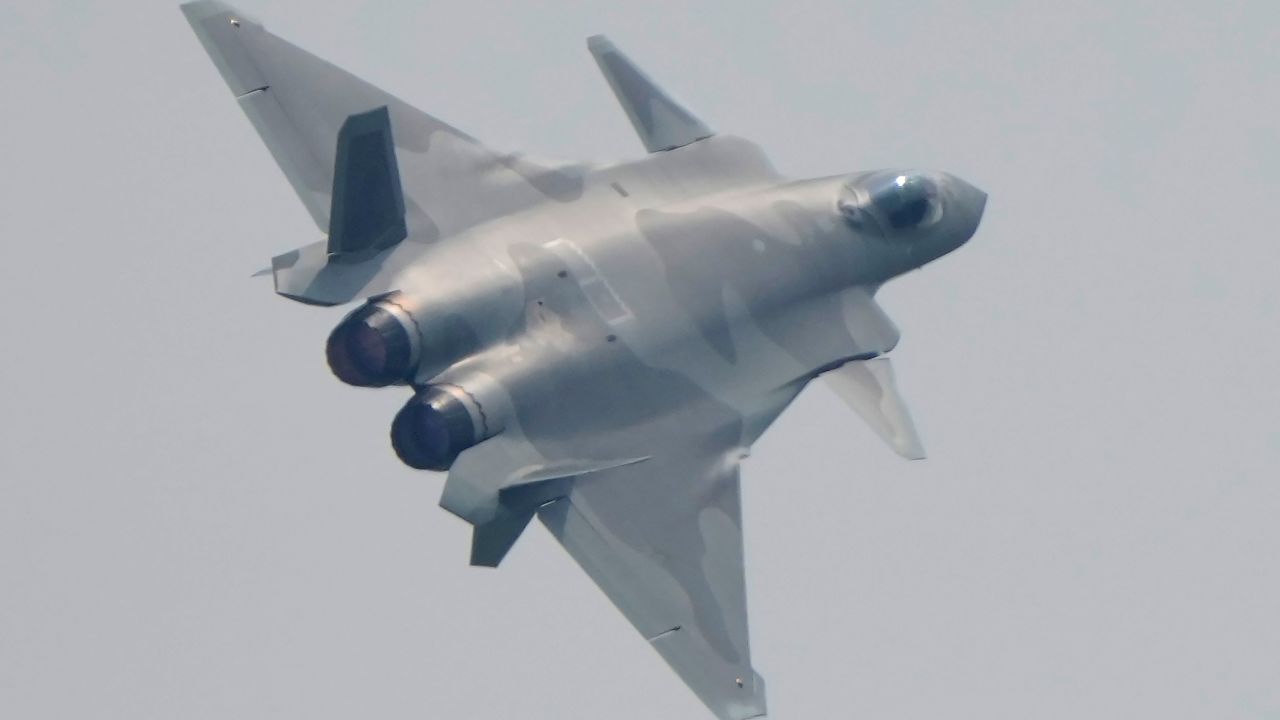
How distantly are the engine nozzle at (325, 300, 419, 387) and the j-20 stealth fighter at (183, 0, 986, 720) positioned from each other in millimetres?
22

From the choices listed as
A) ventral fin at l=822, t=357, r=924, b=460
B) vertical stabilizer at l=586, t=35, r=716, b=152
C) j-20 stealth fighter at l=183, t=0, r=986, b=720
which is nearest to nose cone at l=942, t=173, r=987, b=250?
j-20 stealth fighter at l=183, t=0, r=986, b=720

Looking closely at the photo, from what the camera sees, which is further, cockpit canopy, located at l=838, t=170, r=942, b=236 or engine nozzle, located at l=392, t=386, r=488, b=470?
cockpit canopy, located at l=838, t=170, r=942, b=236

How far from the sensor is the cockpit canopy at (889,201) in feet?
106

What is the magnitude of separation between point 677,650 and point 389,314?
4.36 metres

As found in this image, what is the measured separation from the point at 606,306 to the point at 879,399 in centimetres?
328

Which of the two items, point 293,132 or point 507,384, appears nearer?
point 507,384

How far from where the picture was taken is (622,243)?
30469 millimetres

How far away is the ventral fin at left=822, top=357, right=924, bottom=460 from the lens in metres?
30.5

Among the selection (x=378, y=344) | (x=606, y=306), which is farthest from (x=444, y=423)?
(x=606, y=306)

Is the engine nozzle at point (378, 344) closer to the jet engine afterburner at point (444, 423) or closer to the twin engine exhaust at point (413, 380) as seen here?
the twin engine exhaust at point (413, 380)

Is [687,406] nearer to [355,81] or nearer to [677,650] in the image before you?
[677,650]

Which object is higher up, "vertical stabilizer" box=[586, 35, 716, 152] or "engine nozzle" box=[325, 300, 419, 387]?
"vertical stabilizer" box=[586, 35, 716, 152]

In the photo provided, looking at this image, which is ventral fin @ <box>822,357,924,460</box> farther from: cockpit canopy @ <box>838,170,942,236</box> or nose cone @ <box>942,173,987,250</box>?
nose cone @ <box>942,173,987,250</box>

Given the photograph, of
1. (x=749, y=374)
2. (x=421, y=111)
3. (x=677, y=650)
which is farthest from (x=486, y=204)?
(x=677, y=650)
